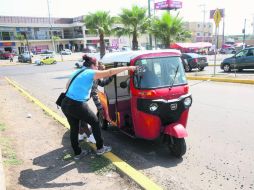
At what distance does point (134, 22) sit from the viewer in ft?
65.1

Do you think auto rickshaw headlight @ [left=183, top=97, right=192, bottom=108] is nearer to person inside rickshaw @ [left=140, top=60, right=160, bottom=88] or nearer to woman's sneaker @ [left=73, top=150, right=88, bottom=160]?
person inside rickshaw @ [left=140, top=60, right=160, bottom=88]

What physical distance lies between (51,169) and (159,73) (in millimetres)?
2483

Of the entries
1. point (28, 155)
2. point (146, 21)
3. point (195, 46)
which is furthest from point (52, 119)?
point (195, 46)

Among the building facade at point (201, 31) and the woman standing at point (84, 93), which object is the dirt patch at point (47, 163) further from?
the building facade at point (201, 31)

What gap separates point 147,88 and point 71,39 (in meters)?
86.3

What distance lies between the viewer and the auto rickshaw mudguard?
4.86 meters

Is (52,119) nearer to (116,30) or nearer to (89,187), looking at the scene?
(89,187)

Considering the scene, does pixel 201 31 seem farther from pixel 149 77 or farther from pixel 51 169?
pixel 51 169

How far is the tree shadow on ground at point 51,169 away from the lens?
4.32 m

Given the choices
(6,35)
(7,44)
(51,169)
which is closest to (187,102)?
(51,169)

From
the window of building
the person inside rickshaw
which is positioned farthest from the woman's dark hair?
the window of building

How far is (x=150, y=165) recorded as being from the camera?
4.87 meters

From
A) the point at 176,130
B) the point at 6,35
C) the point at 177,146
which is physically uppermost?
the point at 6,35

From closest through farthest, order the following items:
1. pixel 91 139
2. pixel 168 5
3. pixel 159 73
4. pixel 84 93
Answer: pixel 84 93 → pixel 159 73 → pixel 91 139 → pixel 168 5
